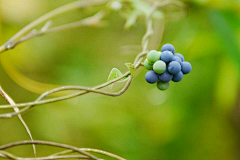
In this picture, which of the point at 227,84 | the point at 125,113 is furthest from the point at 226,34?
the point at 125,113

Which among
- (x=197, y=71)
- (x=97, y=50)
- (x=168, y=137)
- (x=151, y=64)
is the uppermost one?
(x=97, y=50)

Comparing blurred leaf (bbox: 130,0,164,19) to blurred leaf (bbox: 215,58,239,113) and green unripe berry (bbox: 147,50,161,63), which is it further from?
green unripe berry (bbox: 147,50,161,63)

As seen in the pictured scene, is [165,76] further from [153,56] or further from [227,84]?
[227,84]

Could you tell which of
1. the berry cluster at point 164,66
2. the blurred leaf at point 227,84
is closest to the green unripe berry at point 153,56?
the berry cluster at point 164,66

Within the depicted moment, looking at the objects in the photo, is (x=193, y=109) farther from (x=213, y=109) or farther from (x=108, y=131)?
(x=108, y=131)

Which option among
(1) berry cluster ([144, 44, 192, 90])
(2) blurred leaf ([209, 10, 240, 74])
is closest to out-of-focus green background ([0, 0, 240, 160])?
(2) blurred leaf ([209, 10, 240, 74])

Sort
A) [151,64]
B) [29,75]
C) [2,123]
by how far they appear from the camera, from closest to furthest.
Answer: [151,64] < [2,123] < [29,75]

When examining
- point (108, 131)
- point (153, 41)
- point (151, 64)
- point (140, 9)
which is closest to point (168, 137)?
point (108, 131)

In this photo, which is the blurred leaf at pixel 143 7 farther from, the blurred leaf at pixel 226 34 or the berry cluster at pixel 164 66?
the berry cluster at pixel 164 66

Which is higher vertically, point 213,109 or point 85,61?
point 85,61
